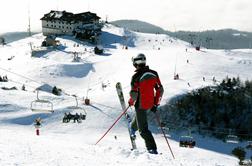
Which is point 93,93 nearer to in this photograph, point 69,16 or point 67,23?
point 67,23

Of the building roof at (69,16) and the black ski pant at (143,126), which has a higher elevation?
the building roof at (69,16)

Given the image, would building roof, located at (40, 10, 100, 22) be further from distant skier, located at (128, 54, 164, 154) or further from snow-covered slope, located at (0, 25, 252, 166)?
distant skier, located at (128, 54, 164, 154)

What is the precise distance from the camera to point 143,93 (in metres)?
9.92

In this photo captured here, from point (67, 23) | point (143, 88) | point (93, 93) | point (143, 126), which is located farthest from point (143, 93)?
point (67, 23)

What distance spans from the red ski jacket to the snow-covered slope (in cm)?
122

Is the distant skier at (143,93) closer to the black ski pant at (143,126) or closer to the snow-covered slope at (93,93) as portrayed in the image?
the black ski pant at (143,126)

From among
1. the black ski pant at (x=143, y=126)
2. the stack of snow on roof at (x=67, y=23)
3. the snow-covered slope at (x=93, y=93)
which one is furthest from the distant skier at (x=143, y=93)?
the stack of snow on roof at (x=67, y=23)

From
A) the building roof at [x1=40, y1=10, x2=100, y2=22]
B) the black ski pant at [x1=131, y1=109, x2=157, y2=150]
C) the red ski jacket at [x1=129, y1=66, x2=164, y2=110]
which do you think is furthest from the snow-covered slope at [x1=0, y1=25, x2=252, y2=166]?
the building roof at [x1=40, y1=10, x2=100, y2=22]

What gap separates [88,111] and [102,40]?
62559 millimetres

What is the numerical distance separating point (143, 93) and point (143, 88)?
0.13 meters

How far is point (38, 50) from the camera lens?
83938 mm

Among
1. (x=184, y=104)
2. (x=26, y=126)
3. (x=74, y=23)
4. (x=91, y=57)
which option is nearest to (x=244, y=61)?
(x=184, y=104)

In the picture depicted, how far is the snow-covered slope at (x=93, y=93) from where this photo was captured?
9.62m

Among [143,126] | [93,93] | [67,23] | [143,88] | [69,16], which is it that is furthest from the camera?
[69,16]
